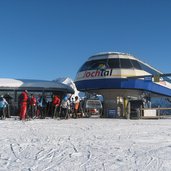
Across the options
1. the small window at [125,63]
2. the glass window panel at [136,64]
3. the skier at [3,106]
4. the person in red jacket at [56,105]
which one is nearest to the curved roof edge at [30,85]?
the person in red jacket at [56,105]

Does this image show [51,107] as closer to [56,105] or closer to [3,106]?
[56,105]

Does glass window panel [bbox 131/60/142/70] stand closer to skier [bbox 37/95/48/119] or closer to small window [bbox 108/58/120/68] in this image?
small window [bbox 108/58/120/68]

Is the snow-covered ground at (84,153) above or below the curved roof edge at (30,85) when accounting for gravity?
below

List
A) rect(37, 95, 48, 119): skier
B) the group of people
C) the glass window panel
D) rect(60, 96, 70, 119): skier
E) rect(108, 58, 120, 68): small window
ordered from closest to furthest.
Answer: the group of people, rect(60, 96, 70, 119): skier, rect(37, 95, 48, 119): skier, rect(108, 58, 120, 68): small window, the glass window panel

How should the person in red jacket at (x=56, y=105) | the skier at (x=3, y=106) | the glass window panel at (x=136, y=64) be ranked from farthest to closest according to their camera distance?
the glass window panel at (x=136, y=64) → the person in red jacket at (x=56, y=105) → the skier at (x=3, y=106)

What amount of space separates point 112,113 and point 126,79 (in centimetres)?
258

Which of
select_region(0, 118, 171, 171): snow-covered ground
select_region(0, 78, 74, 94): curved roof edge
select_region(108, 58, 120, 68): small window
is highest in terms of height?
select_region(108, 58, 120, 68): small window

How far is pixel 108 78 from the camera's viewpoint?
25.3 meters

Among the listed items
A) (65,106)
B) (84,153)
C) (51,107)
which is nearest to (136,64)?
(51,107)

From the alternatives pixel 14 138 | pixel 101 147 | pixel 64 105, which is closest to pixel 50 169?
pixel 101 147

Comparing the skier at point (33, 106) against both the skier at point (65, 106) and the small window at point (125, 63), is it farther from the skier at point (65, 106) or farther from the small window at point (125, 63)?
the small window at point (125, 63)

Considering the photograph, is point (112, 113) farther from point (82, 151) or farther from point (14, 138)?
point (82, 151)

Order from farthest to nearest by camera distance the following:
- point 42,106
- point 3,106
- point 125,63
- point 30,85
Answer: point 125,63
point 30,85
point 42,106
point 3,106

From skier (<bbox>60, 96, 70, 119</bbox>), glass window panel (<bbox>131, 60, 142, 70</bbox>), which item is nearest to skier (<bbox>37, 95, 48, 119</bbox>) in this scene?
skier (<bbox>60, 96, 70, 119</bbox>)
